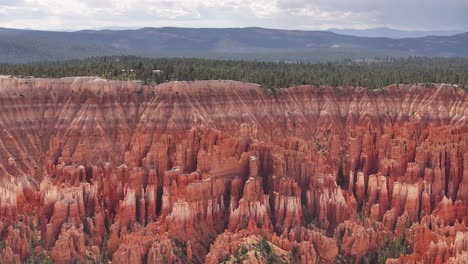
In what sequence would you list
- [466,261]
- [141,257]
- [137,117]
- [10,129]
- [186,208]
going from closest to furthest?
1. [466,261]
2. [141,257]
3. [186,208]
4. [10,129]
5. [137,117]

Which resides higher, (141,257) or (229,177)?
(229,177)

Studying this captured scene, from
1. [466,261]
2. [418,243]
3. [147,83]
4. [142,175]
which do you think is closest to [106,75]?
[147,83]

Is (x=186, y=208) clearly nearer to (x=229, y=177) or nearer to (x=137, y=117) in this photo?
(x=229, y=177)

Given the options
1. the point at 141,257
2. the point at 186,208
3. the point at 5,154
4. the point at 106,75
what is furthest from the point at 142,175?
the point at 106,75

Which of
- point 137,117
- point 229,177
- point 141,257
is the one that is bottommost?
point 141,257

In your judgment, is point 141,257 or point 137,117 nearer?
point 141,257

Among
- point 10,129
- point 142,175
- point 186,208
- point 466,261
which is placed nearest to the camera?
point 466,261

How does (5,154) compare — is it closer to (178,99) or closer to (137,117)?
(137,117)
